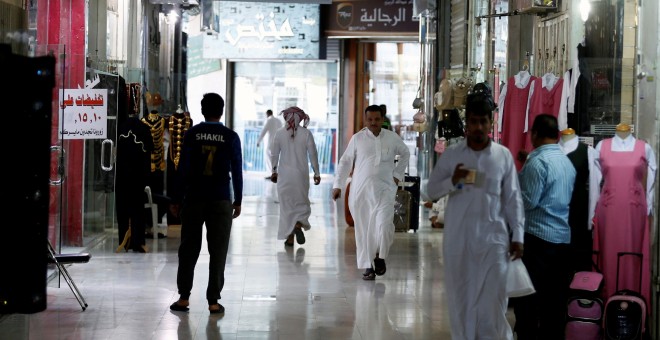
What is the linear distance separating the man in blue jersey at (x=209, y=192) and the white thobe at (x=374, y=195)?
2179 mm

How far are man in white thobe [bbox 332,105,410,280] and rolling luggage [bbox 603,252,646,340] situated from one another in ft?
10.4

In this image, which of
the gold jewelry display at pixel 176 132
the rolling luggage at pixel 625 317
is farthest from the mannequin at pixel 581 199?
the gold jewelry display at pixel 176 132

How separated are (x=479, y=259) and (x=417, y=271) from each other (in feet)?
15.6

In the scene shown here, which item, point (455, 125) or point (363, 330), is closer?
point (363, 330)

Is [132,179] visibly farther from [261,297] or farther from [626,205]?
[626,205]

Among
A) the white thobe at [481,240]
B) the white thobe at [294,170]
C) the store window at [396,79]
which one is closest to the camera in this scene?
the white thobe at [481,240]

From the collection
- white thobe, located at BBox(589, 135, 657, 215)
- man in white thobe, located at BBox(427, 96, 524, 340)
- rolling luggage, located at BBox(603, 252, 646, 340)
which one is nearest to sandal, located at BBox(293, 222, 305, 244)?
white thobe, located at BBox(589, 135, 657, 215)

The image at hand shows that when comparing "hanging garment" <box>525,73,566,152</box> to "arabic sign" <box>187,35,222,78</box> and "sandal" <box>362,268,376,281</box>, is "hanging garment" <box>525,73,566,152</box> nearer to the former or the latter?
"sandal" <box>362,268,376,281</box>

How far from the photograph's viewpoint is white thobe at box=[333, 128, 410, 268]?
415 inches

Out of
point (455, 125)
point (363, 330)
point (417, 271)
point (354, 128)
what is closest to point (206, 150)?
point (363, 330)

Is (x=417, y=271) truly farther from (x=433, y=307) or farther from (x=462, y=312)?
(x=462, y=312)

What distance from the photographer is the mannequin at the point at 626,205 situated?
26.0 ft

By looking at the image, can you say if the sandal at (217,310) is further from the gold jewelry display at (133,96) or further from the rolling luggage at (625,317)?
the gold jewelry display at (133,96)

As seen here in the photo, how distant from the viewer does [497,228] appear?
6.52m
